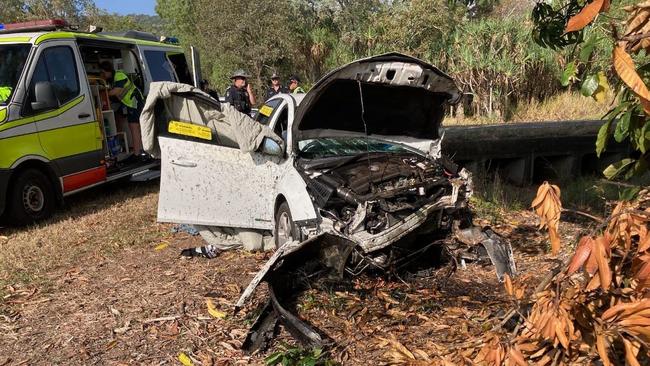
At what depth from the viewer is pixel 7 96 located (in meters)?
7.09

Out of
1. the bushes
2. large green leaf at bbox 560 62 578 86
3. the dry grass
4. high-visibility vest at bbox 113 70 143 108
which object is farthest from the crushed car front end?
the bushes

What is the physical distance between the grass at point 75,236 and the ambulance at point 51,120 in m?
0.39

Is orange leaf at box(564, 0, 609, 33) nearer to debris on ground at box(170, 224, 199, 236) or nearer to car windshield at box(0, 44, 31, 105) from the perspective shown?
debris on ground at box(170, 224, 199, 236)

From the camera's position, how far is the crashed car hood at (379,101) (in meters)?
5.02

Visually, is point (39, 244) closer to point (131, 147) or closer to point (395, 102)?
point (131, 147)

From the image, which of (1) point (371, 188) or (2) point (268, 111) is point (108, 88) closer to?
(2) point (268, 111)

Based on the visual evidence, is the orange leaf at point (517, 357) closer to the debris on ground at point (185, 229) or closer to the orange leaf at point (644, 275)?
the orange leaf at point (644, 275)

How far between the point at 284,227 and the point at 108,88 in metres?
5.57

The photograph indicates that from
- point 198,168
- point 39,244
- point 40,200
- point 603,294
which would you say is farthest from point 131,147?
point 603,294

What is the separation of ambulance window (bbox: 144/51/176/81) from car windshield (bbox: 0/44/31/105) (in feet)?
8.85

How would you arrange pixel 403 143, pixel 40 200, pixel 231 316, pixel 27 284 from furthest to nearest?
pixel 40 200
pixel 403 143
pixel 27 284
pixel 231 316

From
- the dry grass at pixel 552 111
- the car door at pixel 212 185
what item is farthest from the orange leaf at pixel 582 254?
the dry grass at pixel 552 111

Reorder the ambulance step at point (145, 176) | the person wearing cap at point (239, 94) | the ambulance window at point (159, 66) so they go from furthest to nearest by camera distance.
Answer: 1. the ambulance window at point (159, 66)
2. the person wearing cap at point (239, 94)
3. the ambulance step at point (145, 176)

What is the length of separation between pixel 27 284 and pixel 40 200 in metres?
2.50
